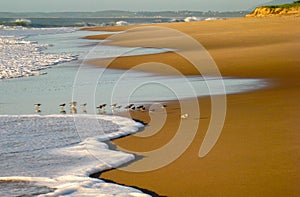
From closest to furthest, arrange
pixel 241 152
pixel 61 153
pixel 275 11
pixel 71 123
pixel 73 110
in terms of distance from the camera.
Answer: pixel 241 152, pixel 61 153, pixel 71 123, pixel 73 110, pixel 275 11

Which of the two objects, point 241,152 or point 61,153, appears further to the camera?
point 61,153

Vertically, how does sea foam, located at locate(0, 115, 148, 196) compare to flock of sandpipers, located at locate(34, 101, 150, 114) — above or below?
below

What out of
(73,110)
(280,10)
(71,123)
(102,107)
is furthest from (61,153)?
(280,10)

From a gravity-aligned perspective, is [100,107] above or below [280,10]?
below

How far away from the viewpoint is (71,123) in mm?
10016

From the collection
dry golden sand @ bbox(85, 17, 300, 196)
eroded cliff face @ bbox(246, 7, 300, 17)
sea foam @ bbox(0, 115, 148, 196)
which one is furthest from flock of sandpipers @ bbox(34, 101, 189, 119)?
eroded cliff face @ bbox(246, 7, 300, 17)

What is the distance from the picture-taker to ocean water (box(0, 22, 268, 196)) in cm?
652

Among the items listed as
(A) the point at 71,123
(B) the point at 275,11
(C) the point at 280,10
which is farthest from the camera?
(B) the point at 275,11

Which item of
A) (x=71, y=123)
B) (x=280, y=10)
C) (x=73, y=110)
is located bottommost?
(x=71, y=123)

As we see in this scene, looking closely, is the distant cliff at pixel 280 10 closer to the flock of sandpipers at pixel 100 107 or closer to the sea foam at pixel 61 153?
the flock of sandpipers at pixel 100 107

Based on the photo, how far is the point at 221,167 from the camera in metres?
6.78

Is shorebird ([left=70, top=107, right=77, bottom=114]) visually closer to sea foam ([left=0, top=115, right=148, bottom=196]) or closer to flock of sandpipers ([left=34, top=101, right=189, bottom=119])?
flock of sandpipers ([left=34, top=101, right=189, bottom=119])

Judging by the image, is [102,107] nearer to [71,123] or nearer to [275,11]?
[71,123]

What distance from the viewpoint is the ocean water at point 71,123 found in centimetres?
652
